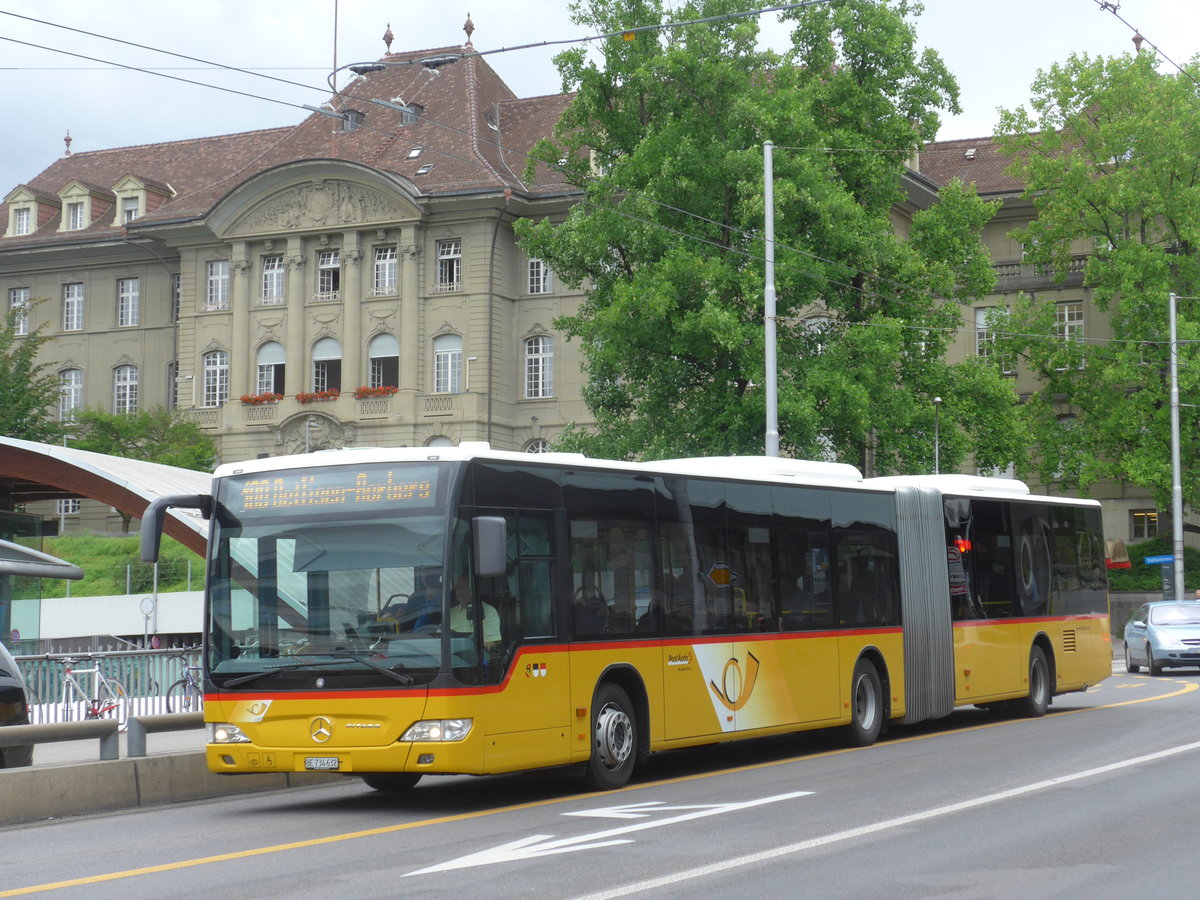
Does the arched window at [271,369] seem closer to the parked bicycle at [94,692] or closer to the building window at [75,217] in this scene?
the building window at [75,217]

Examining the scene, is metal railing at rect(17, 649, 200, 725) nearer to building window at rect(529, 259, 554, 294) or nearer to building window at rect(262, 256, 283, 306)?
building window at rect(529, 259, 554, 294)

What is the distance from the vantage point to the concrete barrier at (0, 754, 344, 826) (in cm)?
1288

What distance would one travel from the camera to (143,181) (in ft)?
235

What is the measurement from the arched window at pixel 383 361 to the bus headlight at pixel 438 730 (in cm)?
5113

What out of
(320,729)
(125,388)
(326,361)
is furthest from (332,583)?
(125,388)

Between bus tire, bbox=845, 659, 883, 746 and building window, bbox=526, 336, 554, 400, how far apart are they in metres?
43.9

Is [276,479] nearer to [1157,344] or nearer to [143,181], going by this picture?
[1157,344]

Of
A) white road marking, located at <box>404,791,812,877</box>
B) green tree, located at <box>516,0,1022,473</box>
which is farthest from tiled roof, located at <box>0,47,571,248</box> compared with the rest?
white road marking, located at <box>404,791,812,877</box>

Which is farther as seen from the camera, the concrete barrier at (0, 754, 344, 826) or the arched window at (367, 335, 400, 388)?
the arched window at (367, 335, 400, 388)

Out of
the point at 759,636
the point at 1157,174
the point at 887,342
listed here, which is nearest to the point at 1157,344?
the point at 1157,174

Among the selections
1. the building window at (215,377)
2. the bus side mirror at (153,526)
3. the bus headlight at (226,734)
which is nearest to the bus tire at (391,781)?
the bus headlight at (226,734)

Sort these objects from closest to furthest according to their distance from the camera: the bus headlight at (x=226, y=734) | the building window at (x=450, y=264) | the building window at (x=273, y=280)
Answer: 1. the bus headlight at (x=226, y=734)
2. the building window at (x=450, y=264)
3. the building window at (x=273, y=280)

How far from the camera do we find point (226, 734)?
13.5m

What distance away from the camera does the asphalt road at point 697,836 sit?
9164mm
